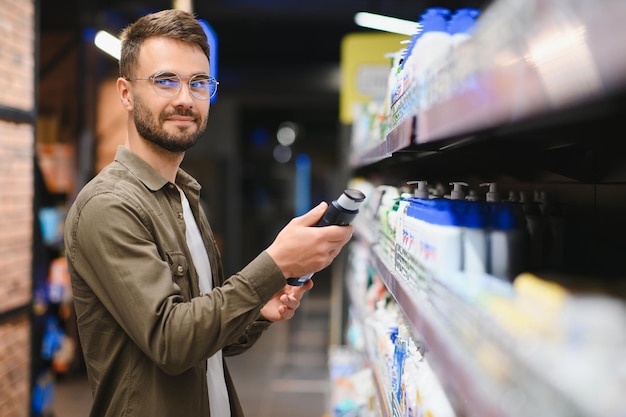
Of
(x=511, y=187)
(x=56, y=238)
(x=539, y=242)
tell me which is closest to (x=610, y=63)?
(x=539, y=242)

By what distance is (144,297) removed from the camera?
1393 millimetres

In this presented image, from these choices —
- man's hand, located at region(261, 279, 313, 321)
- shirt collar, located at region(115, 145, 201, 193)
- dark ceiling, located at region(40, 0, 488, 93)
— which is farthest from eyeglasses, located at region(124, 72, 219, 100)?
dark ceiling, located at region(40, 0, 488, 93)

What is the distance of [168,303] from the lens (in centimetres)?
140

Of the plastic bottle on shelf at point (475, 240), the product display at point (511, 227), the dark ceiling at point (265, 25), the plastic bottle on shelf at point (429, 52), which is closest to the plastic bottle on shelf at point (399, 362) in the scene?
the product display at point (511, 227)

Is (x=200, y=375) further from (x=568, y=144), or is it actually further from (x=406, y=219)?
(x=568, y=144)

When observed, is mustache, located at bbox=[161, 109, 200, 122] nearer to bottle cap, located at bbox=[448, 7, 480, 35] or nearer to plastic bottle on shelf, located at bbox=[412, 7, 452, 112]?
plastic bottle on shelf, located at bbox=[412, 7, 452, 112]

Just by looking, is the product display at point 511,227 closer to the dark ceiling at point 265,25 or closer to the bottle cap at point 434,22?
the bottle cap at point 434,22

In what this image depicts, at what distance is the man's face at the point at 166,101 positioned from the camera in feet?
5.51

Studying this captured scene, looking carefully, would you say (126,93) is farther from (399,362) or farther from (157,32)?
(399,362)

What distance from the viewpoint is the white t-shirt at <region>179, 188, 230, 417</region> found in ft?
5.92

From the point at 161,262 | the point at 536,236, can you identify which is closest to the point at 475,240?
the point at 536,236

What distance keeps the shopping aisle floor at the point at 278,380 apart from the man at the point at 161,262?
3161 millimetres

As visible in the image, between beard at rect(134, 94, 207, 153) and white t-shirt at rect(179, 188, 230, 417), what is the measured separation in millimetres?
231

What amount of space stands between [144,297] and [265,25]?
8.78m
